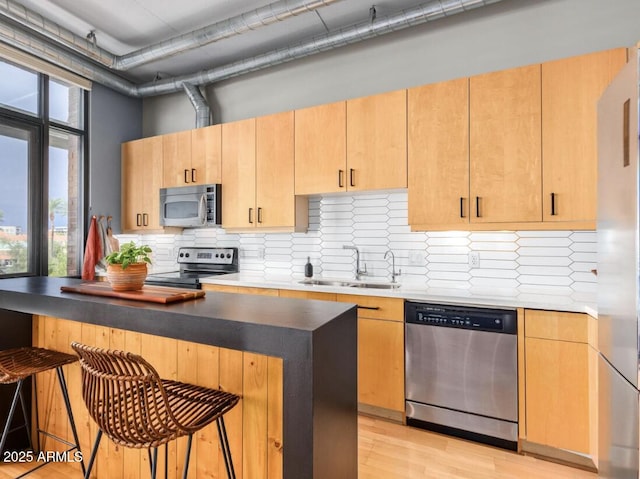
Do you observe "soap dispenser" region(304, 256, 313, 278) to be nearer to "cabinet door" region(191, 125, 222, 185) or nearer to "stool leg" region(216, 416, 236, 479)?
"cabinet door" region(191, 125, 222, 185)

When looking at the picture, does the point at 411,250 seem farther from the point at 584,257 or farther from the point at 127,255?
the point at 127,255

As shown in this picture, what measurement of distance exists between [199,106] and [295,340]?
11.1ft

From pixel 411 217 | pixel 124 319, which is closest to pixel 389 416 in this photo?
pixel 411 217

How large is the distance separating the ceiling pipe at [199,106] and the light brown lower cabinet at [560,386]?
338 centimetres

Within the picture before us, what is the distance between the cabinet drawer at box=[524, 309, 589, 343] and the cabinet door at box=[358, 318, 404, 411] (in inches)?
30.6

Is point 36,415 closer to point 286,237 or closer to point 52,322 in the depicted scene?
point 52,322

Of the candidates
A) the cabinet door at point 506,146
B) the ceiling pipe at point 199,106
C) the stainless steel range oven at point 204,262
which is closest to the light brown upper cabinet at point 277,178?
the stainless steel range oven at point 204,262

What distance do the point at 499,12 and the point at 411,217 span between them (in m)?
1.69

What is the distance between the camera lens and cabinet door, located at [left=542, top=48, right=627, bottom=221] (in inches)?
84.7

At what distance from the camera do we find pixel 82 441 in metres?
1.97

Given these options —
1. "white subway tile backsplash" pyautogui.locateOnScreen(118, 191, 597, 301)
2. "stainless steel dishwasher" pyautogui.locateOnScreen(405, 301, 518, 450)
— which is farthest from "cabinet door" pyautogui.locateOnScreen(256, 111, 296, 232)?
"stainless steel dishwasher" pyautogui.locateOnScreen(405, 301, 518, 450)

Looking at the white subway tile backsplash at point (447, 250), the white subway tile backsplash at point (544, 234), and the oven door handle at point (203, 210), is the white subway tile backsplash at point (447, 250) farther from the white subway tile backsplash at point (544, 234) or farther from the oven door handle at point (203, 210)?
the oven door handle at point (203, 210)

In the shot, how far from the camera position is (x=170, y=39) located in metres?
3.05

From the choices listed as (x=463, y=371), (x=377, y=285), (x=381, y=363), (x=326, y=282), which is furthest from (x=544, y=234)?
(x=326, y=282)
